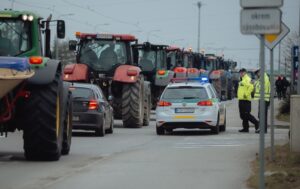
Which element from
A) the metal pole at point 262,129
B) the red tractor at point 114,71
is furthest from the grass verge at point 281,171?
the red tractor at point 114,71

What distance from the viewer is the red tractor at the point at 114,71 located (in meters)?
28.3

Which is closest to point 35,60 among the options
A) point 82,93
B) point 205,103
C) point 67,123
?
point 67,123

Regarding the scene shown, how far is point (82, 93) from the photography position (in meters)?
24.6

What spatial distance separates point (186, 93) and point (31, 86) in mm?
10725

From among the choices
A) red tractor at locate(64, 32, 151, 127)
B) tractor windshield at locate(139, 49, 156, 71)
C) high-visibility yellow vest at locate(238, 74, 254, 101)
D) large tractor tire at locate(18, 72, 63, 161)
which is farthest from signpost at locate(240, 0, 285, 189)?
tractor windshield at locate(139, 49, 156, 71)

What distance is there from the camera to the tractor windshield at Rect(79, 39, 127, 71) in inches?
1158

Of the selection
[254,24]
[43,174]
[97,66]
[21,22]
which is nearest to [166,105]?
[97,66]

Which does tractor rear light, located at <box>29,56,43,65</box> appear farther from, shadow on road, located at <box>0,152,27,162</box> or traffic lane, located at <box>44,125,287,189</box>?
shadow on road, located at <box>0,152,27,162</box>

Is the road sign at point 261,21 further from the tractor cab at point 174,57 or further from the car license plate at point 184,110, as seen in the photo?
the tractor cab at point 174,57

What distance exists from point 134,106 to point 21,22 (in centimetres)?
1180

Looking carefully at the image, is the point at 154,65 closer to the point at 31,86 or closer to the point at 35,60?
the point at 31,86

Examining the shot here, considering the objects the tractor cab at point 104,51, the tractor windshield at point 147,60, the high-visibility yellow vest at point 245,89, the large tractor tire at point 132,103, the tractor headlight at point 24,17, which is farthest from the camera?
the tractor windshield at point 147,60

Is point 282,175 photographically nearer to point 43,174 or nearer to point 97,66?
point 43,174

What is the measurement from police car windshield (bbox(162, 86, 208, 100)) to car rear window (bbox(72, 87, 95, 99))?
2463 millimetres
